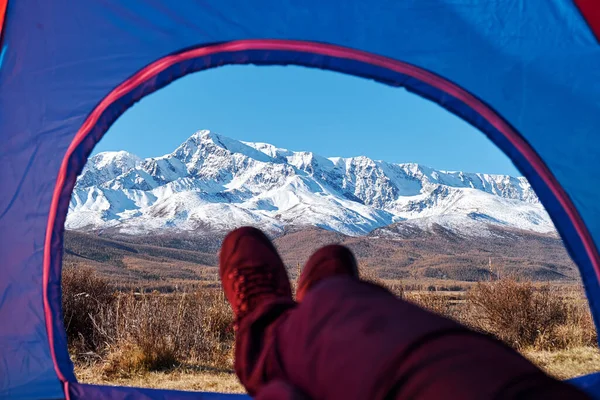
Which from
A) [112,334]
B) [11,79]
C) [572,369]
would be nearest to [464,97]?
[11,79]

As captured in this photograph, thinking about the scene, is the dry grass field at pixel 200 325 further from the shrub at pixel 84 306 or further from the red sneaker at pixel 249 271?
the red sneaker at pixel 249 271

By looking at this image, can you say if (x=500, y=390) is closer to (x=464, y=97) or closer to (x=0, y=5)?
(x=464, y=97)

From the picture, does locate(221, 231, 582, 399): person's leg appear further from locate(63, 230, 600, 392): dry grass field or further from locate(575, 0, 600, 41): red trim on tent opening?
locate(63, 230, 600, 392): dry grass field

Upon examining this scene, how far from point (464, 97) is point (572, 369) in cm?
216

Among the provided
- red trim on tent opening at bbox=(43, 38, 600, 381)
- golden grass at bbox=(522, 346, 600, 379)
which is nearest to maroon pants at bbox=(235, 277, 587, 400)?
red trim on tent opening at bbox=(43, 38, 600, 381)

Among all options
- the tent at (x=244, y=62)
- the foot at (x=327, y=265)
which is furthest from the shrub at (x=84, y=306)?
the foot at (x=327, y=265)

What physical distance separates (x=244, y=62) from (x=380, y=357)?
1.84 metres

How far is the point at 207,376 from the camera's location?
11.8 feet

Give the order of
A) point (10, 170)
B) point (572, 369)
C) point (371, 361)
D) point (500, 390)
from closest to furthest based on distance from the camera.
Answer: point (500, 390) < point (371, 361) < point (10, 170) < point (572, 369)

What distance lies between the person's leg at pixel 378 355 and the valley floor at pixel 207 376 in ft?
6.64

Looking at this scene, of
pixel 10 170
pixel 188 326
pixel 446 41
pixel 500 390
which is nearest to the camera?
pixel 500 390

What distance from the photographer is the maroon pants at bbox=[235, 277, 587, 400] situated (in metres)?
0.65

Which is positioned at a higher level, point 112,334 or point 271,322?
point 271,322

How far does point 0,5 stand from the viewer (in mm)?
2195
